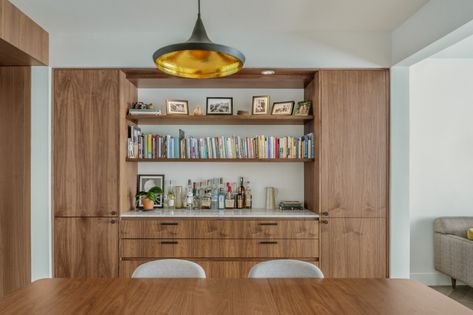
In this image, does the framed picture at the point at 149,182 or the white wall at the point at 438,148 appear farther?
the white wall at the point at 438,148

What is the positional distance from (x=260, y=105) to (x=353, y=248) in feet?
5.43

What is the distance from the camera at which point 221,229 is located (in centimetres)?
319

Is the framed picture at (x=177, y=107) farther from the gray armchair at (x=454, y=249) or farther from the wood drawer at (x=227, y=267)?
the gray armchair at (x=454, y=249)

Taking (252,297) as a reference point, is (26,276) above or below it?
below

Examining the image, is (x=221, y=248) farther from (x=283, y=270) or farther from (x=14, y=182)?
(x=14, y=182)

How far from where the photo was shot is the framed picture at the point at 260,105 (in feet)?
11.9

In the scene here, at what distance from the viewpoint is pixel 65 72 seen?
330cm

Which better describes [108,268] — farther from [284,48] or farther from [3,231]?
[284,48]

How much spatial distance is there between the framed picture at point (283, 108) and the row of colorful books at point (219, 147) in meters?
0.26

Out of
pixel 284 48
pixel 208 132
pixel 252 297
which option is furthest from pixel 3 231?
pixel 284 48

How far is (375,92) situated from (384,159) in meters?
0.63

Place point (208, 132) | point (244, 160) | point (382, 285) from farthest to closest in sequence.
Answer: point (208, 132) < point (244, 160) < point (382, 285)

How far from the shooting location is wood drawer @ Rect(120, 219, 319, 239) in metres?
3.19

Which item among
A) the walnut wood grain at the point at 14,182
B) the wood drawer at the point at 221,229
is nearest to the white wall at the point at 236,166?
the wood drawer at the point at 221,229
